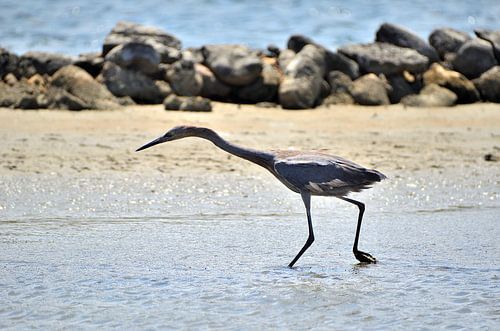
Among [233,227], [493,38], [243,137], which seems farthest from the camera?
[493,38]

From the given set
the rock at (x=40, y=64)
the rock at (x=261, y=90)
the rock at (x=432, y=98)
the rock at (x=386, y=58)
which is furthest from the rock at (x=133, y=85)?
the rock at (x=432, y=98)

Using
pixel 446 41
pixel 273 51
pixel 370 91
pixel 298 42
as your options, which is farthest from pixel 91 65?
pixel 446 41

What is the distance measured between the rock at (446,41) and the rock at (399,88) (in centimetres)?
132

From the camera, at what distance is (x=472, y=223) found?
28.6ft

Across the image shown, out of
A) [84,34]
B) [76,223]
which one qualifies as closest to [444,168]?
[76,223]

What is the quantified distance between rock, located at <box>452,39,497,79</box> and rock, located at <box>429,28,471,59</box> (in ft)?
2.02

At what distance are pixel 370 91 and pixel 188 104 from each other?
281cm

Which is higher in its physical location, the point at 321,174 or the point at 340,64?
the point at 321,174

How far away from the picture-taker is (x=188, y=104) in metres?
13.3

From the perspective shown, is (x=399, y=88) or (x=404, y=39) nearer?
(x=399, y=88)

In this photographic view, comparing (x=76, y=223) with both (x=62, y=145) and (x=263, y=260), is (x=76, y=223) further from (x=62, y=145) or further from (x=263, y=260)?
(x=62, y=145)

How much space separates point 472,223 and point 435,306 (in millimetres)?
2303

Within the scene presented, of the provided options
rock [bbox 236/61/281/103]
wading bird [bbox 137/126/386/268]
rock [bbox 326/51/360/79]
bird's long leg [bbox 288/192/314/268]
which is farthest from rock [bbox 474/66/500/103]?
bird's long leg [bbox 288/192/314/268]

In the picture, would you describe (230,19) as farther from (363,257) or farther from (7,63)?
(363,257)
